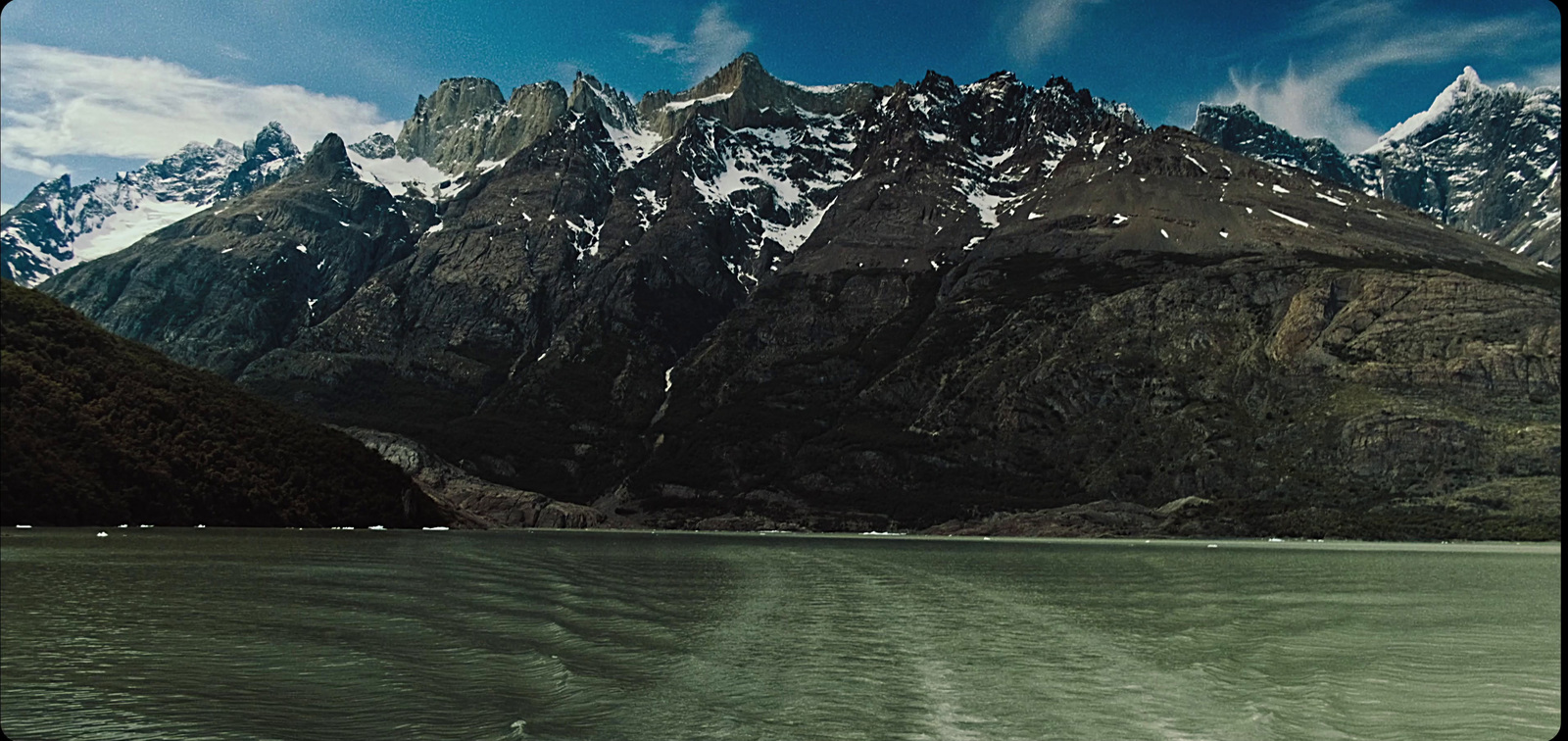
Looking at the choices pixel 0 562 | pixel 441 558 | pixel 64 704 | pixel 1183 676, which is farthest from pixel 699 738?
pixel 441 558

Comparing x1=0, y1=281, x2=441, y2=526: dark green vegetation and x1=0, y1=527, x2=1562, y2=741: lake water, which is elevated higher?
x1=0, y1=281, x2=441, y2=526: dark green vegetation

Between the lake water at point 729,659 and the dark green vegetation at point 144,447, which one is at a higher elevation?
the dark green vegetation at point 144,447

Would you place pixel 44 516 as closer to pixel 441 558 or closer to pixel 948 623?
pixel 441 558

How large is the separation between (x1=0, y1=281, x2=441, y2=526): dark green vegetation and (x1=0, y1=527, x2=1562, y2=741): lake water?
61.9 metres

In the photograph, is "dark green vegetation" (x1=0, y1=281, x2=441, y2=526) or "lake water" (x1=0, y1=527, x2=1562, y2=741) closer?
"lake water" (x1=0, y1=527, x2=1562, y2=741)

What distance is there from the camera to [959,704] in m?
29.7

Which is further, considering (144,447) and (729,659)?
(144,447)

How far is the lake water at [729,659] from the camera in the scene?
2659cm

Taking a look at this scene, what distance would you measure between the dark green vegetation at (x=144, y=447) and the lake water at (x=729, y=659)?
61.9 m

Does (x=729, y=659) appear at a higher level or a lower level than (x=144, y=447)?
lower

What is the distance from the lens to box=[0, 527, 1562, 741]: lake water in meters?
26.6

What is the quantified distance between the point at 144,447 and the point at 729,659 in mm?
121038

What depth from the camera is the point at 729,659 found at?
36250 millimetres

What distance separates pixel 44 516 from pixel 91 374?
1172 inches
